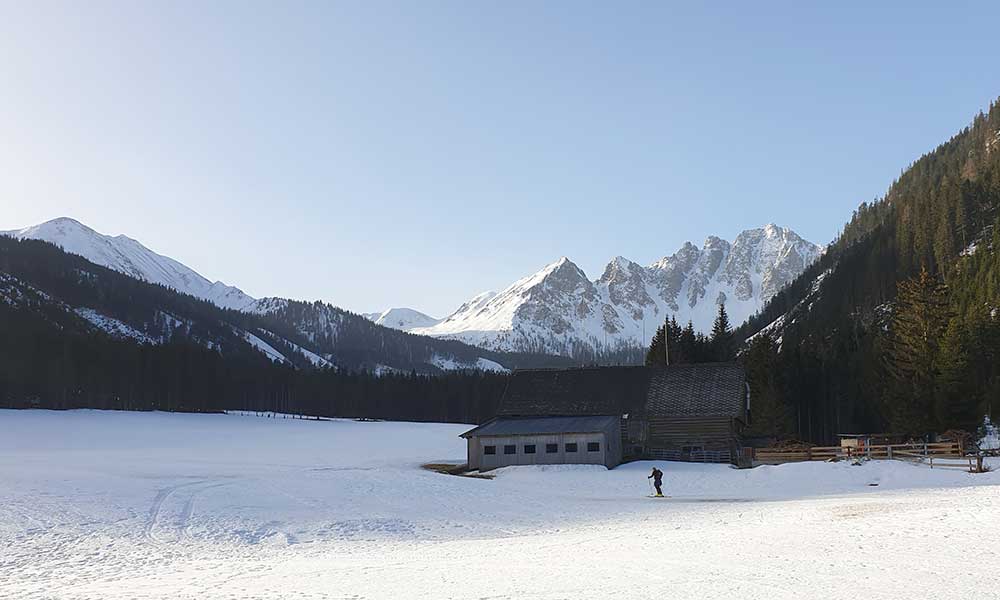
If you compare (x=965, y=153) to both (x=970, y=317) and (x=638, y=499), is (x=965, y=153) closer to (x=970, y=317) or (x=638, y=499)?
(x=970, y=317)

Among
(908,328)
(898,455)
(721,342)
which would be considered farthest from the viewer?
(721,342)

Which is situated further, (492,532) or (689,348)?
(689,348)

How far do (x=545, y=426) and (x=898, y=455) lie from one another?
72.8 ft

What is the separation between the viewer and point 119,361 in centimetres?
11600

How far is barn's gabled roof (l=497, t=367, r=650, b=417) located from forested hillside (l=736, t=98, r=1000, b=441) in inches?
686

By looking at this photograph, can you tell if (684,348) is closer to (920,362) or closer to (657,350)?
(657,350)

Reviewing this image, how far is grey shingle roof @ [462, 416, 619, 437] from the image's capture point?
51500 mm

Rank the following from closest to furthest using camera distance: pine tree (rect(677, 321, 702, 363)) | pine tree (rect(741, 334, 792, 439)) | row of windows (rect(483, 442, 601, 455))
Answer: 1. row of windows (rect(483, 442, 601, 455))
2. pine tree (rect(741, 334, 792, 439))
3. pine tree (rect(677, 321, 702, 363))

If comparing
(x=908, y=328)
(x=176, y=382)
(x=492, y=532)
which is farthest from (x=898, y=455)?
(x=176, y=382)

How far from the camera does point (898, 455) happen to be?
1757 inches

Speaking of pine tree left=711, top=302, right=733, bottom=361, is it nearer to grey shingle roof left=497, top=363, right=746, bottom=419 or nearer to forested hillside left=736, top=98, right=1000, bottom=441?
forested hillside left=736, top=98, right=1000, bottom=441

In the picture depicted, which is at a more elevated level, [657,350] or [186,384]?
[657,350]

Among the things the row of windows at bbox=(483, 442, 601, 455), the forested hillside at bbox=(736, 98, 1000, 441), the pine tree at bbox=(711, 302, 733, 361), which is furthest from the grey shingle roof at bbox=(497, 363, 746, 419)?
the pine tree at bbox=(711, 302, 733, 361)

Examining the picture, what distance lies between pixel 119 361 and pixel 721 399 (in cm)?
9637
